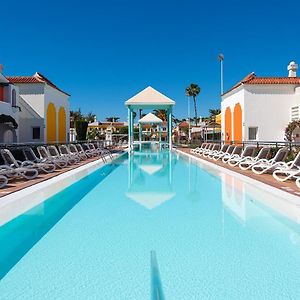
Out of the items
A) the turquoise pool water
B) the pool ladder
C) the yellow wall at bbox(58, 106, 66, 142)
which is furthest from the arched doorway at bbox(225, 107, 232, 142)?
→ the pool ladder

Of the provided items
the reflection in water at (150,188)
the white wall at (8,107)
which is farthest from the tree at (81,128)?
the reflection in water at (150,188)

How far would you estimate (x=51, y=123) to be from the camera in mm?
26766

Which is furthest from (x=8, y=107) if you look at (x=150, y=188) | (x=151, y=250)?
(x=151, y=250)

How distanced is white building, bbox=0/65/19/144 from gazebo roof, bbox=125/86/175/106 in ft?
24.1

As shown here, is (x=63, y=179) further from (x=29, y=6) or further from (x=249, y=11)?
(x=249, y=11)

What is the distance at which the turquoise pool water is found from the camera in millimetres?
3369

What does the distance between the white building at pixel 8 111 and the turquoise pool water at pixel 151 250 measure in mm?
15008

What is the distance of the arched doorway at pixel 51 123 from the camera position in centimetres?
2609

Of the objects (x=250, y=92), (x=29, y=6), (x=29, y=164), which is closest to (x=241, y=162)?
(x=29, y=164)

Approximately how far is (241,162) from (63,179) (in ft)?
20.1

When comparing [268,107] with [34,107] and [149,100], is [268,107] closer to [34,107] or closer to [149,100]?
[149,100]

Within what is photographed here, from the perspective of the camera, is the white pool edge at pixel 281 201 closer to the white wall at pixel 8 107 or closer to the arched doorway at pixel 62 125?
the white wall at pixel 8 107

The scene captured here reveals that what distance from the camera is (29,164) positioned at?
10398 mm

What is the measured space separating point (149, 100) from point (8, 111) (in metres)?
9.28
